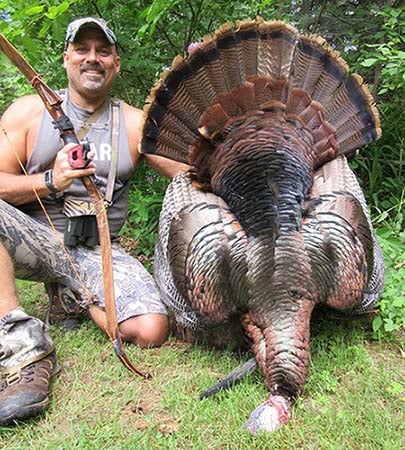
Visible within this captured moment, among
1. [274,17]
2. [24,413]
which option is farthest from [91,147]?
[274,17]

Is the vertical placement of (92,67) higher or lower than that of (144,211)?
higher

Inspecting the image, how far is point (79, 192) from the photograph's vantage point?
3766 millimetres

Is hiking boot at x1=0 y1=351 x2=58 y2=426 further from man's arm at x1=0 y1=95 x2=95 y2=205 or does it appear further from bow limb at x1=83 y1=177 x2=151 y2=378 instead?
man's arm at x1=0 y1=95 x2=95 y2=205

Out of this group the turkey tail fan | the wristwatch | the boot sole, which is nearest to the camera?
the boot sole

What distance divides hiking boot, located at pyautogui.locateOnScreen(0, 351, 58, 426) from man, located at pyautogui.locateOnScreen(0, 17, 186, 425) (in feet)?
2.05

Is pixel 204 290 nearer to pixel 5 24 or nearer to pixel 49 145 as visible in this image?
pixel 49 145

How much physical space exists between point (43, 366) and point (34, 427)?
39 centimetres

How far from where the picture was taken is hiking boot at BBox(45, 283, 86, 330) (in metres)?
3.88

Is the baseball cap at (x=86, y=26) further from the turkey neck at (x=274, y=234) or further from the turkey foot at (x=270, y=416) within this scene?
the turkey foot at (x=270, y=416)

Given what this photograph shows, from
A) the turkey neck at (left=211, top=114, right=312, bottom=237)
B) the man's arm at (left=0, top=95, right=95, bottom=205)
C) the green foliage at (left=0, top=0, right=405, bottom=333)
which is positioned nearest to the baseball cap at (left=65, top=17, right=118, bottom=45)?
the green foliage at (left=0, top=0, right=405, bottom=333)

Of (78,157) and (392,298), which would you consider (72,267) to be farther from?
(392,298)

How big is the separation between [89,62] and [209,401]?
2298mm

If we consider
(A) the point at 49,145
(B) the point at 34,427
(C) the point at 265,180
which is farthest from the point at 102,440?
(A) the point at 49,145

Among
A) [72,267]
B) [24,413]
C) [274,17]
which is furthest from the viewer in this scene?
[274,17]
